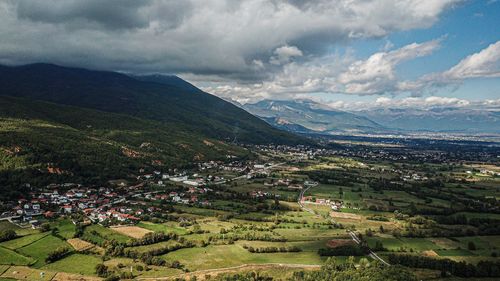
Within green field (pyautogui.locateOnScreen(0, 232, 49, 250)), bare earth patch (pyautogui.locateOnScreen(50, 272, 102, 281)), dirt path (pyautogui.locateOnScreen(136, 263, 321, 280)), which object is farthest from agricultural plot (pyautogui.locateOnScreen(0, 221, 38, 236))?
dirt path (pyautogui.locateOnScreen(136, 263, 321, 280))

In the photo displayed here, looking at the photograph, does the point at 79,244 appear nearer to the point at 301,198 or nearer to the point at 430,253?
the point at 430,253

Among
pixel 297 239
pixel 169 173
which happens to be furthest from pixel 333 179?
pixel 297 239

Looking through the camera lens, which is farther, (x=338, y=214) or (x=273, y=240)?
(x=338, y=214)

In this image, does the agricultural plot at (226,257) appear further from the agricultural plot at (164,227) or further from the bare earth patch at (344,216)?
the bare earth patch at (344,216)

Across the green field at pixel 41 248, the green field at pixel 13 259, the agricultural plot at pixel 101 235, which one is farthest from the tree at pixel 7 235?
the agricultural plot at pixel 101 235

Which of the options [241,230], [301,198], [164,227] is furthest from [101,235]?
[301,198]

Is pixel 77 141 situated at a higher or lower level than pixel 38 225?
higher

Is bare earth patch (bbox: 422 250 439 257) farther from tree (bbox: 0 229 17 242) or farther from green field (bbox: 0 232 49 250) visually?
tree (bbox: 0 229 17 242)

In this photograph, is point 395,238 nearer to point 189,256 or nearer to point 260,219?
point 260,219
